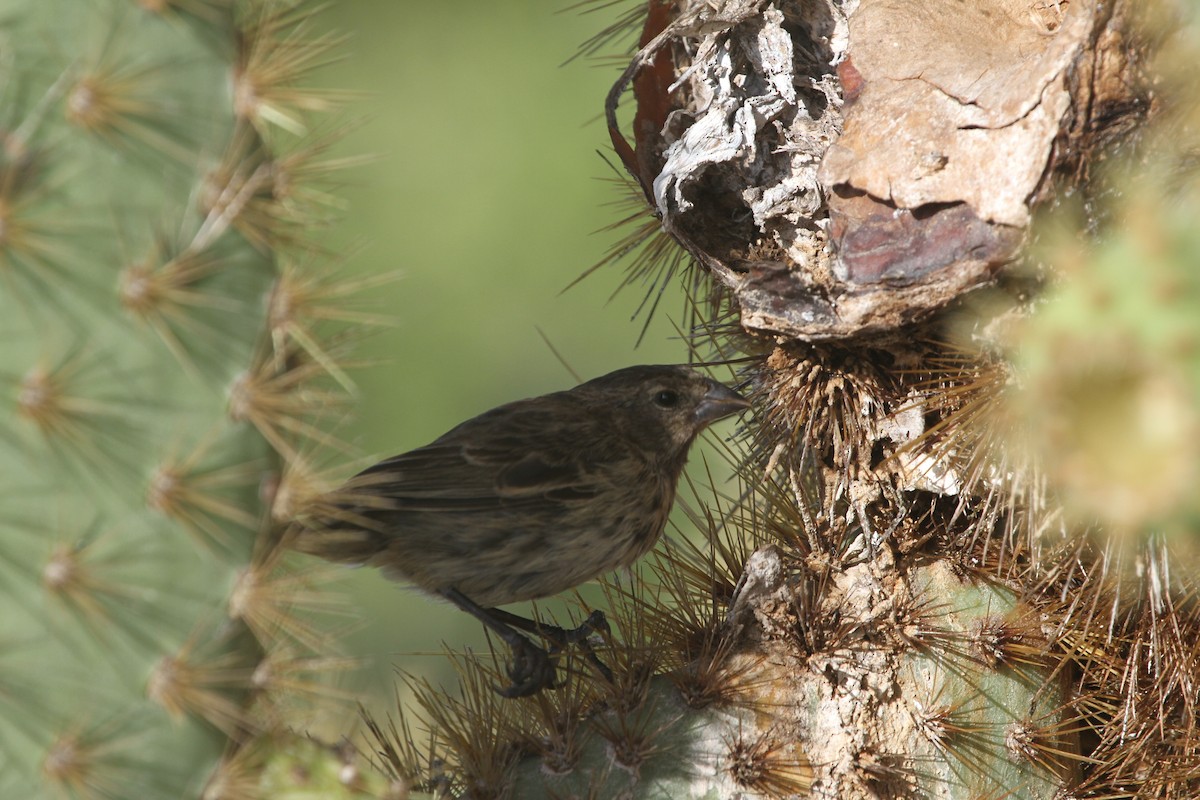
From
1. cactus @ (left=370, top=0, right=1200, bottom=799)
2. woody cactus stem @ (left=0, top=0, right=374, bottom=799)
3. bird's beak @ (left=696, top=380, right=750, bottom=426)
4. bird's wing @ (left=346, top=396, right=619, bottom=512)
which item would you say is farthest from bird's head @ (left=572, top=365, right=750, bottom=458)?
woody cactus stem @ (left=0, top=0, right=374, bottom=799)

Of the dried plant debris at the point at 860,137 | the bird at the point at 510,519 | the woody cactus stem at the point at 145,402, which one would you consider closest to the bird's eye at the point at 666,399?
the bird at the point at 510,519

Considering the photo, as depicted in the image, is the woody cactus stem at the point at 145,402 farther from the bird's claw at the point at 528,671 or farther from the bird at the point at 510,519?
the bird at the point at 510,519

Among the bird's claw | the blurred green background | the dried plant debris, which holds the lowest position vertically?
the bird's claw

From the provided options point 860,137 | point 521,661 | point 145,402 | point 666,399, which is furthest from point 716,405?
point 145,402

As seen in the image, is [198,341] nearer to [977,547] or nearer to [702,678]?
[702,678]

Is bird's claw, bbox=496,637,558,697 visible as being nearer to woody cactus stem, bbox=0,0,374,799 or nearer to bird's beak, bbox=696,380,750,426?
woody cactus stem, bbox=0,0,374,799
